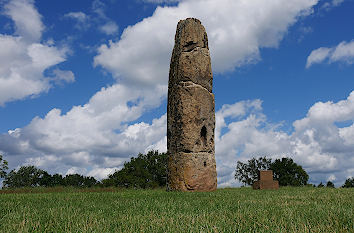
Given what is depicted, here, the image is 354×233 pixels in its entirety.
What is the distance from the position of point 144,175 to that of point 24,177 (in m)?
19.0

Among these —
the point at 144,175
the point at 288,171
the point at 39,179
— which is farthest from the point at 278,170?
the point at 39,179

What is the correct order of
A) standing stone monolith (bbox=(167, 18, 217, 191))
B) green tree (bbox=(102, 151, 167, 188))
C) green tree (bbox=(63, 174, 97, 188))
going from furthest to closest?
green tree (bbox=(63, 174, 97, 188)) → green tree (bbox=(102, 151, 167, 188)) → standing stone monolith (bbox=(167, 18, 217, 191))

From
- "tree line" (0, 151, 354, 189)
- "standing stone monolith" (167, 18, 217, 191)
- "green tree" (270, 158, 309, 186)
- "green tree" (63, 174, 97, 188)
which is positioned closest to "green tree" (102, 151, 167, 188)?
"tree line" (0, 151, 354, 189)

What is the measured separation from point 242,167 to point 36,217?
3572 centimetres

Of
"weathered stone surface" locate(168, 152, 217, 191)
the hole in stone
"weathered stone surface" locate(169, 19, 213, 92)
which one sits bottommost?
"weathered stone surface" locate(168, 152, 217, 191)

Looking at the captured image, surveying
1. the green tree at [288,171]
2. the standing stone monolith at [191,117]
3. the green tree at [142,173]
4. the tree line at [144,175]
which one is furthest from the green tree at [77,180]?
the standing stone monolith at [191,117]

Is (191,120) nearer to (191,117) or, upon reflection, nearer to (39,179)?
(191,117)

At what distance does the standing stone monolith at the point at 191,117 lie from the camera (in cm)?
1273

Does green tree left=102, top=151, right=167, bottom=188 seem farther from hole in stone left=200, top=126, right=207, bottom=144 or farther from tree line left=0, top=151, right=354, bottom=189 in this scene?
hole in stone left=200, top=126, right=207, bottom=144

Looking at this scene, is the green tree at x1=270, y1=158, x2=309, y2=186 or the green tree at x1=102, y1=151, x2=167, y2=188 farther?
the green tree at x1=270, y1=158, x2=309, y2=186

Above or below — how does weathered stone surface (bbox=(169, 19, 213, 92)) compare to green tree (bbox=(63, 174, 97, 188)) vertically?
above

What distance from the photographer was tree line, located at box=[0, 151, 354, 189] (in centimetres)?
3070

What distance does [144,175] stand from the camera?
3073cm

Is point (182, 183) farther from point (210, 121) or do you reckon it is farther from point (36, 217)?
point (36, 217)
